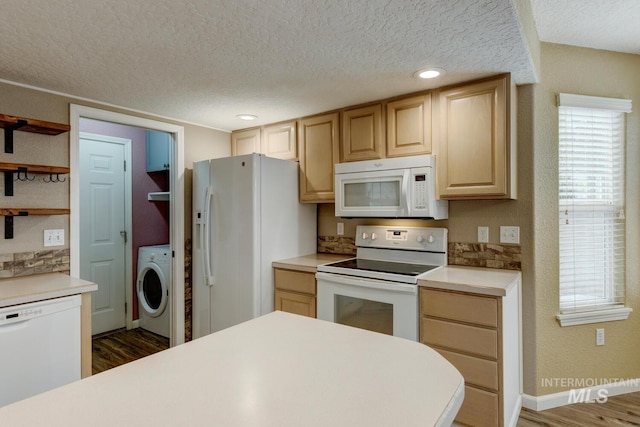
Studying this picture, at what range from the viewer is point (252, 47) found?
1.76 metres

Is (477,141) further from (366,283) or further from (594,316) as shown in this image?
(594,316)

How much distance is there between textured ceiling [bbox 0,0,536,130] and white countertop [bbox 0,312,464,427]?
1.29 m

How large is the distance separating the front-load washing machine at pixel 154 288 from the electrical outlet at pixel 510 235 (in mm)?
2751

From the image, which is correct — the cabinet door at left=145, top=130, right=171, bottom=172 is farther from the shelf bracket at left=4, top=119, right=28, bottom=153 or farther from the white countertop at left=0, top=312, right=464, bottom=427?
the white countertop at left=0, top=312, right=464, bottom=427

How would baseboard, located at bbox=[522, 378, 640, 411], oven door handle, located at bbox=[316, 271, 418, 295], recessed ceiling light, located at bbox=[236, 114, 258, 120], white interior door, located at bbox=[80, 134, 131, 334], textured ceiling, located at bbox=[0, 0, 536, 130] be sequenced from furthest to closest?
white interior door, located at bbox=[80, 134, 131, 334] → recessed ceiling light, located at bbox=[236, 114, 258, 120] → baseboard, located at bbox=[522, 378, 640, 411] → oven door handle, located at bbox=[316, 271, 418, 295] → textured ceiling, located at bbox=[0, 0, 536, 130]

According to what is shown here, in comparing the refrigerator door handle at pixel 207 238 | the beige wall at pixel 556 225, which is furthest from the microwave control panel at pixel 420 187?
the refrigerator door handle at pixel 207 238

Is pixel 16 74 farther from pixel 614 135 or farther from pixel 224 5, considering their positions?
pixel 614 135

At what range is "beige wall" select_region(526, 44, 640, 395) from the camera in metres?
2.29

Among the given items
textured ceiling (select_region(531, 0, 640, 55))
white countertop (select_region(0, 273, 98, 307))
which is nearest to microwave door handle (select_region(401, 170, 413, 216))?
textured ceiling (select_region(531, 0, 640, 55))

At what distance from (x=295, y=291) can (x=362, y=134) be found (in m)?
1.30

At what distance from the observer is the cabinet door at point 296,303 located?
2.56m

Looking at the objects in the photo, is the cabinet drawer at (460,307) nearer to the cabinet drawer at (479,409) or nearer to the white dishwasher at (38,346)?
the cabinet drawer at (479,409)

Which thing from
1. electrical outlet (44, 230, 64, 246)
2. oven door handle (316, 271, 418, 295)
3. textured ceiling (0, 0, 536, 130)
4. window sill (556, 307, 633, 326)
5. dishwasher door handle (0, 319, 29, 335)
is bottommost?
window sill (556, 307, 633, 326)
